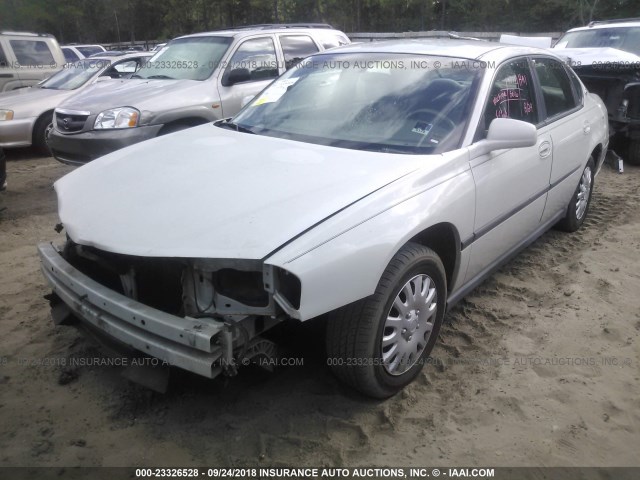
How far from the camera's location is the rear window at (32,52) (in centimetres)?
986

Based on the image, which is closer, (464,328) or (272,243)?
(272,243)

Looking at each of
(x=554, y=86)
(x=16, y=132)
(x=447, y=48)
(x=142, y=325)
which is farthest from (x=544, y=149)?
(x=16, y=132)

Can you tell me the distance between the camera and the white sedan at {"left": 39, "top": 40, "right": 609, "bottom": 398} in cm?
214

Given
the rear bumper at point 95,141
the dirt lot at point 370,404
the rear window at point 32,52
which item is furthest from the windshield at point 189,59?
the rear window at point 32,52

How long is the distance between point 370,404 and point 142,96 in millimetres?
4547

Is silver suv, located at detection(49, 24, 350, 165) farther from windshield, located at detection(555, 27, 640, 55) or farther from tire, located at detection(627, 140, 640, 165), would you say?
windshield, located at detection(555, 27, 640, 55)

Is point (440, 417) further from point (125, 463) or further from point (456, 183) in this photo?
point (125, 463)

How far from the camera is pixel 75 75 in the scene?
29.1 ft

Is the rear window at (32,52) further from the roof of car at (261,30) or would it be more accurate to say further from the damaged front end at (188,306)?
the damaged front end at (188,306)

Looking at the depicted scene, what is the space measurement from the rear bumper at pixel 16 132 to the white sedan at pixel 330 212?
5519 mm

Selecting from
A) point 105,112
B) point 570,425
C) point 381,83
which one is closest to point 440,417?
point 570,425

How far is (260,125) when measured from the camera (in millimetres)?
3453

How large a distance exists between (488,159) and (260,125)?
1440 millimetres

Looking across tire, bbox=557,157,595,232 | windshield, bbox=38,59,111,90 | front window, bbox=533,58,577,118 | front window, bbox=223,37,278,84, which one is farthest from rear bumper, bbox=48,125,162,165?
tire, bbox=557,157,595,232
